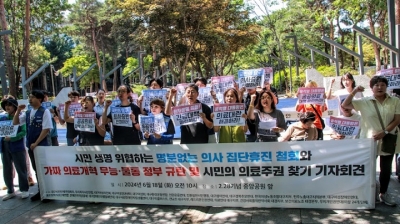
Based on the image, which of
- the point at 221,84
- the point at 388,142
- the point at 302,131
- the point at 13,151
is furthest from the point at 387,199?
the point at 13,151

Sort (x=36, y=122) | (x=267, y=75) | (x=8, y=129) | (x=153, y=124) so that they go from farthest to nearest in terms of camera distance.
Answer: (x=267, y=75)
(x=8, y=129)
(x=36, y=122)
(x=153, y=124)

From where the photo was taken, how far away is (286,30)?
34250mm

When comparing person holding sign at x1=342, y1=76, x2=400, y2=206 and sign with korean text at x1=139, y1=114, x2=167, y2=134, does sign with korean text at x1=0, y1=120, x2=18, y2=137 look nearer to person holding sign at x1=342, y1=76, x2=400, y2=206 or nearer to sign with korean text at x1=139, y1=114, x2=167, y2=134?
sign with korean text at x1=139, y1=114, x2=167, y2=134

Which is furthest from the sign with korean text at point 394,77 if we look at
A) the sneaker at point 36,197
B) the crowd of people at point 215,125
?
the sneaker at point 36,197

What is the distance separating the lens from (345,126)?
464cm

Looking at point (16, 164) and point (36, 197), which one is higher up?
point (16, 164)

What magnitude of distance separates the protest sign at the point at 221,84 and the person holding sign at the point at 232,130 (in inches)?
61.0

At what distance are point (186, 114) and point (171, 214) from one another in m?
1.29

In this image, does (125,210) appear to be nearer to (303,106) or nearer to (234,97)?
(234,97)

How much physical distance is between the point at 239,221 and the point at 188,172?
0.91 m

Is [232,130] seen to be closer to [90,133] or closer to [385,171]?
[385,171]

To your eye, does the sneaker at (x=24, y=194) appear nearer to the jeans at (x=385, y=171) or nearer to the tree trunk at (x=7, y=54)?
the jeans at (x=385, y=171)

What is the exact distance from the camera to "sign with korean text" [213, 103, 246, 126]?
15.1ft

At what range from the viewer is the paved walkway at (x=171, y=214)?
164 inches
